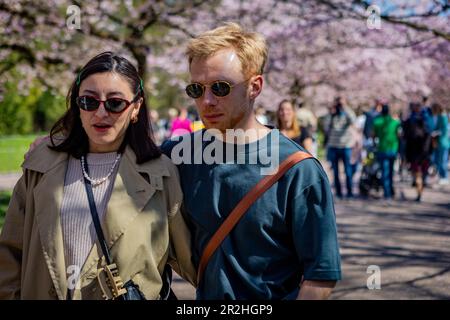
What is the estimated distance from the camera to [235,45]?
7.86 ft

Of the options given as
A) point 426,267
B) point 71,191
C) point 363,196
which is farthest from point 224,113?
point 363,196

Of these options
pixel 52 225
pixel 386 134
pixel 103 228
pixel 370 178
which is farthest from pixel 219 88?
pixel 370 178

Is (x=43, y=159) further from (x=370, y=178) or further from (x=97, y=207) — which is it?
(x=370, y=178)

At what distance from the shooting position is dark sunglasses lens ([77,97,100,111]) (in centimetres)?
241

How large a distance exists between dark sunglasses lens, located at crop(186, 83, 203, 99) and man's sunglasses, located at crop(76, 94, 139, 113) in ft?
0.74

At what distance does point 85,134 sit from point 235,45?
0.62 metres

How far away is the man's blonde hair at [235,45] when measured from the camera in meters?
2.38

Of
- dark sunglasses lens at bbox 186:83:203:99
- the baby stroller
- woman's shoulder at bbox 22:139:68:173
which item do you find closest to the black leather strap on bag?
woman's shoulder at bbox 22:139:68:173

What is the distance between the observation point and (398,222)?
10.2m

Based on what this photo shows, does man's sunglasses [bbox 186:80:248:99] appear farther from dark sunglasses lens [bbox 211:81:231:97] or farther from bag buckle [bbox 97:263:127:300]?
bag buckle [bbox 97:263:127:300]

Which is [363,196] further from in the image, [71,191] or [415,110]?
[71,191]

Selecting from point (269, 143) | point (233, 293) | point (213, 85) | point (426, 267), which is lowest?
point (426, 267)

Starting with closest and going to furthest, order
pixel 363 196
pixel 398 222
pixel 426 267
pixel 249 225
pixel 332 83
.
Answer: pixel 249 225 → pixel 426 267 → pixel 398 222 → pixel 363 196 → pixel 332 83

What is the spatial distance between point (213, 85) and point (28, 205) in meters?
0.74
